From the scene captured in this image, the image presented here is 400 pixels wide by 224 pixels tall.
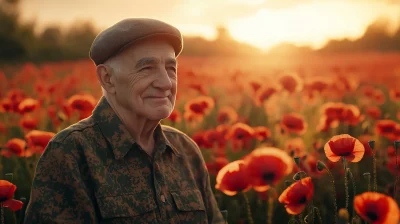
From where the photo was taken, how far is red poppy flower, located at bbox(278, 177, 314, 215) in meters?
1.91

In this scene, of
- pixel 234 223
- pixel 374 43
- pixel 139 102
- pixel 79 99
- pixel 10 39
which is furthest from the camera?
pixel 374 43

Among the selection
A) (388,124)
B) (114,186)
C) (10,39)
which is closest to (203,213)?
(114,186)

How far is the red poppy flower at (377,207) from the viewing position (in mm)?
1692

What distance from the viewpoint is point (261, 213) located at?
11.6ft

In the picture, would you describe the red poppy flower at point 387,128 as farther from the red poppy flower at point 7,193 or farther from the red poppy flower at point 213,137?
the red poppy flower at point 7,193

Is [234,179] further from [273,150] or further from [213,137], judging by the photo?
[213,137]

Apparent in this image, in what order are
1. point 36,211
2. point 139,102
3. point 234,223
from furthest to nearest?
point 234,223, point 139,102, point 36,211

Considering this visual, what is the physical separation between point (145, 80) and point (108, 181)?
1.58 ft

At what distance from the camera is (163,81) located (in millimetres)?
2334

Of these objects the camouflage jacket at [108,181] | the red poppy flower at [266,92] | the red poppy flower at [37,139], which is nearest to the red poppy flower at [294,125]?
the red poppy flower at [266,92]

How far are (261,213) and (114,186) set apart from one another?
5.26ft

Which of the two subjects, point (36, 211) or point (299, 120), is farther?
point (299, 120)

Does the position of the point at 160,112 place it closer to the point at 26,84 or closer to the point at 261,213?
the point at 261,213

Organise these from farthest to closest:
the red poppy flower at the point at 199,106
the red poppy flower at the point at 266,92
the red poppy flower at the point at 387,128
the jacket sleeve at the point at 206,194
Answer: the red poppy flower at the point at 266,92 → the red poppy flower at the point at 199,106 → the red poppy flower at the point at 387,128 → the jacket sleeve at the point at 206,194
